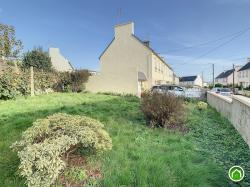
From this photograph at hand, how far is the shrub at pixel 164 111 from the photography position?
8070 mm

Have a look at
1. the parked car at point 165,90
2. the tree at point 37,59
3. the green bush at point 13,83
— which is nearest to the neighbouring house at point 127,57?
the parked car at point 165,90

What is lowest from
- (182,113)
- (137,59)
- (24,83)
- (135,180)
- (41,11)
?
(135,180)

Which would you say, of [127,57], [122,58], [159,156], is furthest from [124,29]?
[159,156]

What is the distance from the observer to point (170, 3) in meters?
16.4

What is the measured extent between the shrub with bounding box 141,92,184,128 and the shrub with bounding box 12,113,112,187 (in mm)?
3664

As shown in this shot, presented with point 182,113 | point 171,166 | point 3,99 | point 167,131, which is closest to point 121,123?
point 167,131

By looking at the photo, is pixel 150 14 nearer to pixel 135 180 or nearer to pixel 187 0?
pixel 187 0

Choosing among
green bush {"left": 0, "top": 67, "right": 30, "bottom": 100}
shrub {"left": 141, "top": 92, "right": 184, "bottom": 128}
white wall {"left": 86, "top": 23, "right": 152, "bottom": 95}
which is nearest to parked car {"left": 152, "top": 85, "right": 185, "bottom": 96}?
shrub {"left": 141, "top": 92, "right": 184, "bottom": 128}

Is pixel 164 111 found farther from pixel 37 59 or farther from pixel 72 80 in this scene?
pixel 37 59

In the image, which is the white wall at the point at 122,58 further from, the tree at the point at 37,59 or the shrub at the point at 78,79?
the tree at the point at 37,59

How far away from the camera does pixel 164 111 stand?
8.06 meters

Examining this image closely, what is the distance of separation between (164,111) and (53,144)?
4975 mm

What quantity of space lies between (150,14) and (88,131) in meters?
17.6

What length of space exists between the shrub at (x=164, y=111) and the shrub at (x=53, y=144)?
12.0 feet
